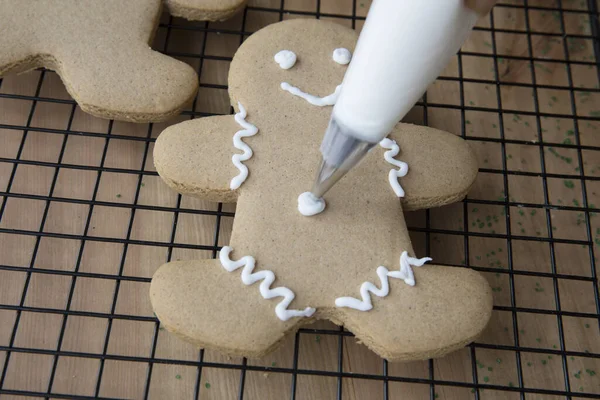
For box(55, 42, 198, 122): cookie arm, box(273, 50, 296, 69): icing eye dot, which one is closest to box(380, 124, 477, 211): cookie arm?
box(273, 50, 296, 69): icing eye dot

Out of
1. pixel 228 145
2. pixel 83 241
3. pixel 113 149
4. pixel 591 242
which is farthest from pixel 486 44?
pixel 83 241

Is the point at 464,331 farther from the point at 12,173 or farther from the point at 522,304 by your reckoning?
the point at 12,173

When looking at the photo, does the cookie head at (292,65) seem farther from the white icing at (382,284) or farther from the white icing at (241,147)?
the white icing at (382,284)

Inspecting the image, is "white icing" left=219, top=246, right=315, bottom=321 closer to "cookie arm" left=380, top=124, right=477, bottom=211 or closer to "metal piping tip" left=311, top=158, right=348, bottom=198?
"metal piping tip" left=311, top=158, right=348, bottom=198

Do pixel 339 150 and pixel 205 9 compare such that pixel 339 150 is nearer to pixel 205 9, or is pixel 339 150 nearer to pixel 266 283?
pixel 266 283

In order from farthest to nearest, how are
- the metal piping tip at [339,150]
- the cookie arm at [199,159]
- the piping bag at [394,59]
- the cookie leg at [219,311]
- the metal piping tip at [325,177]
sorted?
1. the cookie arm at [199,159]
2. the cookie leg at [219,311]
3. the metal piping tip at [325,177]
4. the metal piping tip at [339,150]
5. the piping bag at [394,59]

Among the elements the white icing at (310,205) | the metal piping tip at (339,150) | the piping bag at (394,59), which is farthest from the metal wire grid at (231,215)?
the piping bag at (394,59)

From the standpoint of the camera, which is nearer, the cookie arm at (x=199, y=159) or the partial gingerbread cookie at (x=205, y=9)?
the cookie arm at (x=199, y=159)
